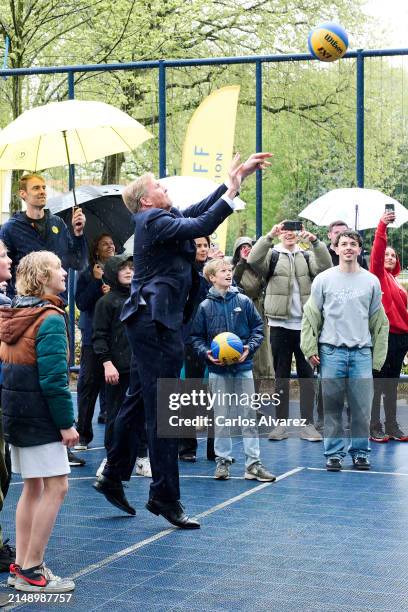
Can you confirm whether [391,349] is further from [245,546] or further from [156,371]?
[245,546]

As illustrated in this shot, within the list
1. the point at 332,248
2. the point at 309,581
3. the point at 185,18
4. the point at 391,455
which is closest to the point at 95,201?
the point at 332,248

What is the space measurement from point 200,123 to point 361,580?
7.66 metres

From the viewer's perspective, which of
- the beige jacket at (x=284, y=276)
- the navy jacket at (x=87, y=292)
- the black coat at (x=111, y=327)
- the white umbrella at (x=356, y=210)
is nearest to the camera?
the black coat at (x=111, y=327)

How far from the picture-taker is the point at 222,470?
851cm

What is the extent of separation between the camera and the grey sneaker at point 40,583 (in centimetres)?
530

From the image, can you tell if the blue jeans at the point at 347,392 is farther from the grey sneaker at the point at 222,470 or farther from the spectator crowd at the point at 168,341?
the grey sneaker at the point at 222,470

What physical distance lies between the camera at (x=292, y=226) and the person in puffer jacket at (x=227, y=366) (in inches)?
63.8

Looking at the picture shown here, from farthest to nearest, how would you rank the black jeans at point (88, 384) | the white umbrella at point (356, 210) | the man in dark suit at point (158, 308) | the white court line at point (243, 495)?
the white umbrella at point (356, 210), the black jeans at point (88, 384), the white court line at point (243, 495), the man in dark suit at point (158, 308)

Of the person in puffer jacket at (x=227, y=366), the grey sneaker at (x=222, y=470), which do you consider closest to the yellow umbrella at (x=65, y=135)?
the person in puffer jacket at (x=227, y=366)

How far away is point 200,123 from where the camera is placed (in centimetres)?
1229

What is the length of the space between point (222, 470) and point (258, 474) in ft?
0.95

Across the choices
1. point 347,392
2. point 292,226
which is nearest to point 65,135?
point 292,226

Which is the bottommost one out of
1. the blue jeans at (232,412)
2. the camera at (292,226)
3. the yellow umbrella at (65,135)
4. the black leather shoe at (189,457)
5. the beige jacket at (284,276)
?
Result: the black leather shoe at (189,457)

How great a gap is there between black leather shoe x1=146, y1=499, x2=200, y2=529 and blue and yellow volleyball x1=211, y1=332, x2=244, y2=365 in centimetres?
201
